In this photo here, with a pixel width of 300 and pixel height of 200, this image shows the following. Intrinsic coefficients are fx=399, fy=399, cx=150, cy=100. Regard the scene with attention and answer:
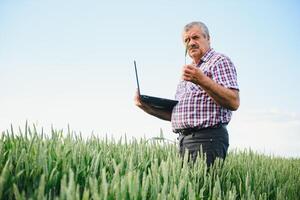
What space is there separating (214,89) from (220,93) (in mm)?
74

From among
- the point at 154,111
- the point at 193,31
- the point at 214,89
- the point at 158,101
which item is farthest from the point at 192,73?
the point at 154,111

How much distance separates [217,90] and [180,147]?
79 centimetres

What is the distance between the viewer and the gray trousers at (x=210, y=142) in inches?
137

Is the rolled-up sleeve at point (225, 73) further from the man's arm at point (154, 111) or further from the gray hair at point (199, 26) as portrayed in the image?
the man's arm at point (154, 111)

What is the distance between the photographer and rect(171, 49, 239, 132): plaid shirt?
353 cm

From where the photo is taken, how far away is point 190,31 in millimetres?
3977

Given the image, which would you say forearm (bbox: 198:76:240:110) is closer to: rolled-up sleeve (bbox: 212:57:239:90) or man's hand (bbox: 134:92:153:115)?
rolled-up sleeve (bbox: 212:57:239:90)

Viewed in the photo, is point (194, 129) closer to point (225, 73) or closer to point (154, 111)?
point (225, 73)

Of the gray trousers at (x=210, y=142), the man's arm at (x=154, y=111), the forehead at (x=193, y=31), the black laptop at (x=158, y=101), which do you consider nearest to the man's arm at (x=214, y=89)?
the gray trousers at (x=210, y=142)

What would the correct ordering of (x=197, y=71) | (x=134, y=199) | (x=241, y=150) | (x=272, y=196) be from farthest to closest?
(x=241, y=150) → (x=272, y=196) → (x=197, y=71) → (x=134, y=199)

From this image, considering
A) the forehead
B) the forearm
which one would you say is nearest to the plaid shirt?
the forearm

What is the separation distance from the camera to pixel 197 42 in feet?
12.9

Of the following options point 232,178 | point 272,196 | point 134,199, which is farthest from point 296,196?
point 134,199

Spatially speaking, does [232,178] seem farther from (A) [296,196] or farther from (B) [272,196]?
(A) [296,196]
